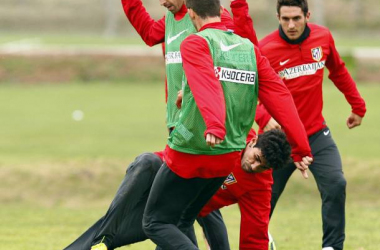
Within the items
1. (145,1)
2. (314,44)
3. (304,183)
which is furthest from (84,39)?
(314,44)

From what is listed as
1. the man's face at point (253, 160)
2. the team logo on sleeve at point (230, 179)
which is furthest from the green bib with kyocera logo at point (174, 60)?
the man's face at point (253, 160)

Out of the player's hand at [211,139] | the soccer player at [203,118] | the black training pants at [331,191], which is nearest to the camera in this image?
the player's hand at [211,139]

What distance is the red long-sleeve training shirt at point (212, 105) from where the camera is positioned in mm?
Answer: 6469

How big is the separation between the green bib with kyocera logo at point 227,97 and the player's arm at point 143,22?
1933 mm

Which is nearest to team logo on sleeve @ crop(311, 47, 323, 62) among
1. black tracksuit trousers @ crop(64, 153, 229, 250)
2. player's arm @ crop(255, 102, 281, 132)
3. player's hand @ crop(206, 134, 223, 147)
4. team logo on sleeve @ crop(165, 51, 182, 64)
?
player's arm @ crop(255, 102, 281, 132)

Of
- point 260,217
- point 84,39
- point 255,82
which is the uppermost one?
point 255,82

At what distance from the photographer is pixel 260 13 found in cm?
4844

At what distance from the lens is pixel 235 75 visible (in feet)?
22.3

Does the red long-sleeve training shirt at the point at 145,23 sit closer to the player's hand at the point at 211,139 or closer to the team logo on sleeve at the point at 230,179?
the team logo on sleeve at the point at 230,179

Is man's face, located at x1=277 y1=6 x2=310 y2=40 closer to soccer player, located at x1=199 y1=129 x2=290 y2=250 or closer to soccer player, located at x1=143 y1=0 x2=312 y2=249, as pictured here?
soccer player, located at x1=199 y1=129 x2=290 y2=250

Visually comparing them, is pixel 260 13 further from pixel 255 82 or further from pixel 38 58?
pixel 255 82

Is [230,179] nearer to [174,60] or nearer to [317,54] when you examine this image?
[174,60]

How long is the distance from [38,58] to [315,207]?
22231 mm

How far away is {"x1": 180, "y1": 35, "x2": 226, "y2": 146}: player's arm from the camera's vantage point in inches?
251
